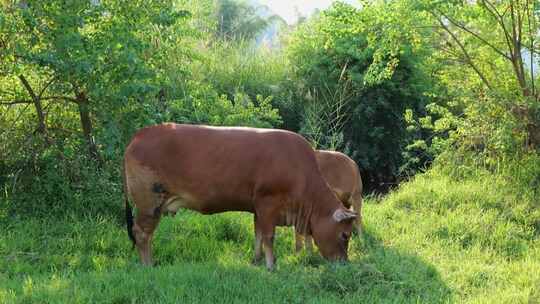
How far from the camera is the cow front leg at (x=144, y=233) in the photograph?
22.0 feet

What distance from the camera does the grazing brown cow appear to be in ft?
21.9

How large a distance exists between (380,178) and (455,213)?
404 centimetres

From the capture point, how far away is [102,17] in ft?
26.8

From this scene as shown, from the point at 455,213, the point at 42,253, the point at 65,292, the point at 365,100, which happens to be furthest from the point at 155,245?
the point at 365,100

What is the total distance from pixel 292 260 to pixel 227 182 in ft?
3.69

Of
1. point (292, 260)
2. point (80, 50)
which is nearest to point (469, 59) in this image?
point (292, 260)

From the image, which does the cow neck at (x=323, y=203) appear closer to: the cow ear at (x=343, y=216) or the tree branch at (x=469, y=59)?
the cow ear at (x=343, y=216)

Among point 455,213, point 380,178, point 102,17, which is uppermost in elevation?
point 102,17

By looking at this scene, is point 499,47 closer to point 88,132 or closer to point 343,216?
point 343,216

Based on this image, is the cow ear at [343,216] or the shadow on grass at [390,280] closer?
the shadow on grass at [390,280]

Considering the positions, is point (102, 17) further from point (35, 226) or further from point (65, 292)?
point (65, 292)

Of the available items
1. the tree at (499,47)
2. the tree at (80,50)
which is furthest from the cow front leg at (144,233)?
the tree at (499,47)

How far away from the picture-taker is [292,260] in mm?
7000

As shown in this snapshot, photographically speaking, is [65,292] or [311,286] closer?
[65,292]
